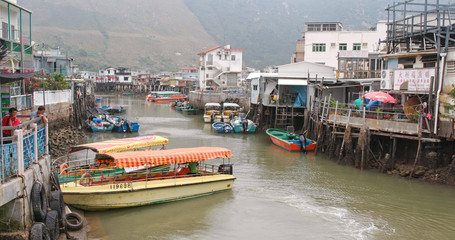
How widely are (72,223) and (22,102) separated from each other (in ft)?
44.4

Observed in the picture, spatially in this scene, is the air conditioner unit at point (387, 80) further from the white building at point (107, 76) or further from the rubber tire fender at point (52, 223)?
the white building at point (107, 76)

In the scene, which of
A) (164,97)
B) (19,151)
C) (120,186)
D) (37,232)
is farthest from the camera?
(164,97)

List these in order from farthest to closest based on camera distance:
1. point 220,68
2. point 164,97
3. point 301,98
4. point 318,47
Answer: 1. point 164,97
2. point 220,68
3. point 318,47
4. point 301,98

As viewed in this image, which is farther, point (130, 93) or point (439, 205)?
point (130, 93)

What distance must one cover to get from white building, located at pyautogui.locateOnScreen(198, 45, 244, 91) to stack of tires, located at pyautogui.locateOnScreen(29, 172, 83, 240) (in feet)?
186

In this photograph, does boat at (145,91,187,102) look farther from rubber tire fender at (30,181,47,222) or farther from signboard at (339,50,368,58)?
rubber tire fender at (30,181,47,222)

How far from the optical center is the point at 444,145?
765 inches

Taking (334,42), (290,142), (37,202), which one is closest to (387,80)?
(290,142)

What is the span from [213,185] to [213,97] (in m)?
39.8

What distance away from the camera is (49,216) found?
33.6ft

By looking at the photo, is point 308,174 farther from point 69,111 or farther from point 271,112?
point 69,111

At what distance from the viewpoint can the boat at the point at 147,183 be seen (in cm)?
1434

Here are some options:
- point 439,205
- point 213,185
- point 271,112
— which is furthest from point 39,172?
point 271,112

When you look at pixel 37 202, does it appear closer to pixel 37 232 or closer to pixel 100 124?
pixel 37 232
